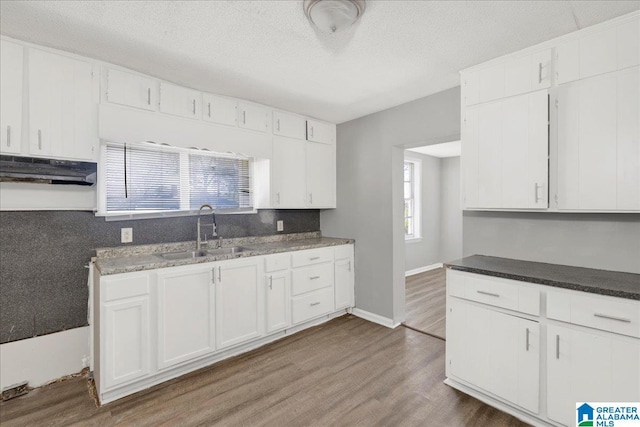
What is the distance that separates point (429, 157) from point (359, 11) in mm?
4981

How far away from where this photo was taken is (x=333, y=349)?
9.36ft

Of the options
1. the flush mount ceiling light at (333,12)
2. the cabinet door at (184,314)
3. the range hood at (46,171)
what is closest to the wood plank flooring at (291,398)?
the cabinet door at (184,314)

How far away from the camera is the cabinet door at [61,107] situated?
80.0 inches

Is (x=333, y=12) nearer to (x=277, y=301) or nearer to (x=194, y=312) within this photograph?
(x=194, y=312)

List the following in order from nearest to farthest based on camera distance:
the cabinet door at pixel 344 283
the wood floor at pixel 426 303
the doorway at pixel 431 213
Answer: the wood floor at pixel 426 303 < the cabinet door at pixel 344 283 < the doorway at pixel 431 213

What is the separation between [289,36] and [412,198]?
4627mm

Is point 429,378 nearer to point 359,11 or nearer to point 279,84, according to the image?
point 359,11

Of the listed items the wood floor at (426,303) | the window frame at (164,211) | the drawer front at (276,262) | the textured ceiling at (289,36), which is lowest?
the wood floor at (426,303)

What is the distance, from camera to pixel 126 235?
2627mm

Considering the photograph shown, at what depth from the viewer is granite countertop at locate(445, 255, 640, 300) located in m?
1.61

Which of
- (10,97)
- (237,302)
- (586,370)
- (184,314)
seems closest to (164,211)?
(184,314)

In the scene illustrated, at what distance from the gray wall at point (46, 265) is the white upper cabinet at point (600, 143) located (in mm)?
3438

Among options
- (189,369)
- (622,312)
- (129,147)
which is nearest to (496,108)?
(622,312)

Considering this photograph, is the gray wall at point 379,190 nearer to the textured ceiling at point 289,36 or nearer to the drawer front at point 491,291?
the textured ceiling at point 289,36
